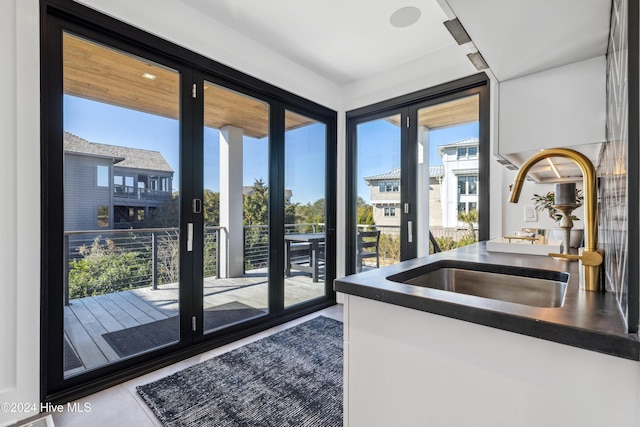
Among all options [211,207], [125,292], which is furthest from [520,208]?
[125,292]

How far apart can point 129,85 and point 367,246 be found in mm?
2833

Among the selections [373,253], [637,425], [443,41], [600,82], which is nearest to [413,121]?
[443,41]

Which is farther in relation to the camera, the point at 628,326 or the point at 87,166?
the point at 87,166

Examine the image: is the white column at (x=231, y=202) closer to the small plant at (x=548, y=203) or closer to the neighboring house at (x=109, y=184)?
the neighboring house at (x=109, y=184)

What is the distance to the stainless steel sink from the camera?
1164 millimetres

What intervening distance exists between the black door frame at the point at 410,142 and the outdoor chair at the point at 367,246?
0.07 meters

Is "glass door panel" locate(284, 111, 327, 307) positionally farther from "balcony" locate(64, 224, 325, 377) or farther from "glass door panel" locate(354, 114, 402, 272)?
"balcony" locate(64, 224, 325, 377)

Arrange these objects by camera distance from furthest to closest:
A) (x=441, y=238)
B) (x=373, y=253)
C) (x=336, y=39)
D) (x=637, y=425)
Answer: (x=373, y=253) < (x=441, y=238) < (x=336, y=39) < (x=637, y=425)

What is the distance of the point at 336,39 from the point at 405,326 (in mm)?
2748

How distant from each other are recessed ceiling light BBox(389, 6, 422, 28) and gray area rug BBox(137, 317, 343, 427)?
2764 millimetres

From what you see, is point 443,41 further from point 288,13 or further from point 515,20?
point 515,20

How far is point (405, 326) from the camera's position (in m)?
0.85

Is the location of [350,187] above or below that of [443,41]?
below
